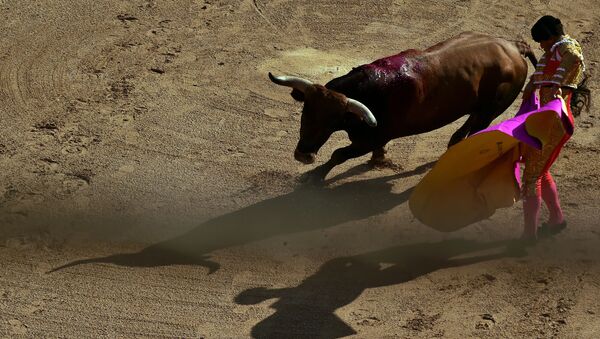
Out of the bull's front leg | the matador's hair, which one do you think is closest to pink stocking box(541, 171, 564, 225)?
the matador's hair

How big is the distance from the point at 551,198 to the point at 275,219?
2285mm

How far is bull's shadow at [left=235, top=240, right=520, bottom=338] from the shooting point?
7.50 metres

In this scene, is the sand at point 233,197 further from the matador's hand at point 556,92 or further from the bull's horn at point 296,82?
the matador's hand at point 556,92

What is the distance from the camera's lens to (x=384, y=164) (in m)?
9.65

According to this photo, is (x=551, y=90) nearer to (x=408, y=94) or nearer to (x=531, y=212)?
(x=531, y=212)

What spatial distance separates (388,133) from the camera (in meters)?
8.92

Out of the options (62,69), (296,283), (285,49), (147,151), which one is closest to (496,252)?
(296,283)

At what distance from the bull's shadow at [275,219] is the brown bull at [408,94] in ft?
0.91

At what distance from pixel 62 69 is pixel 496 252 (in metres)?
5.20

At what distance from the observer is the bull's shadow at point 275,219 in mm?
8344

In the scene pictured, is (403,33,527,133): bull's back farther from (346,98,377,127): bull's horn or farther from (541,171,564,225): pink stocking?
(541,171,564,225): pink stocking

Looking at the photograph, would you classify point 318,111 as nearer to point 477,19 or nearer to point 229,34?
point 229,34

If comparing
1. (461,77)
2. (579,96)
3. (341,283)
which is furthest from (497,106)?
(341,283)

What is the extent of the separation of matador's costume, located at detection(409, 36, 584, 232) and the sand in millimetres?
398
